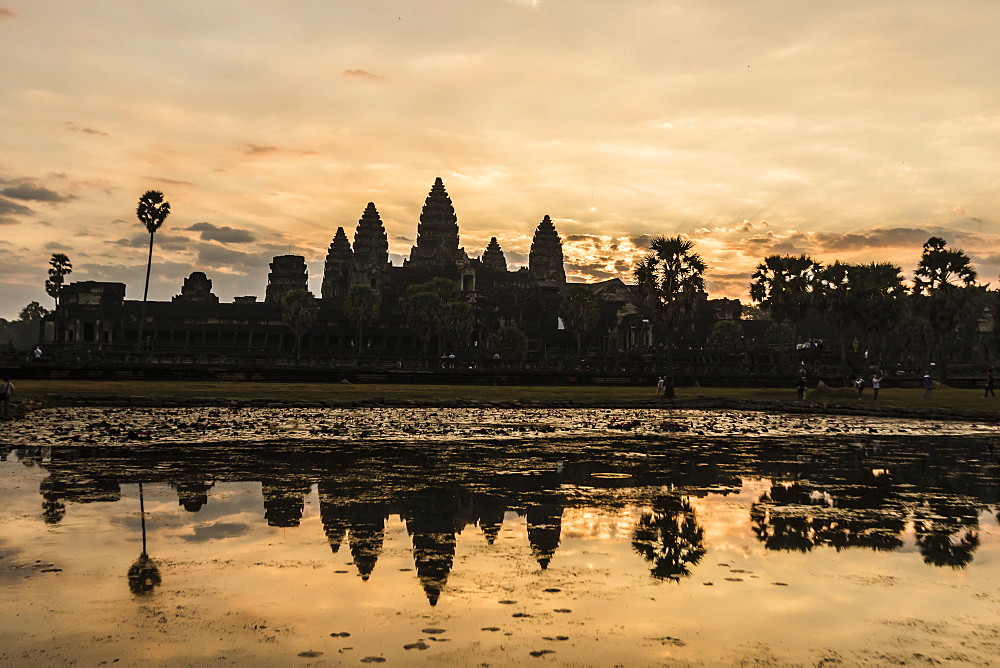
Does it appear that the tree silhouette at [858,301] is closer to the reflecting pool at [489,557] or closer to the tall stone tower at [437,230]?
the reflecting pool at [489,557]

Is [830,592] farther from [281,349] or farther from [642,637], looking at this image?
[281,349]

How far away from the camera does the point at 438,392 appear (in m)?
46.3

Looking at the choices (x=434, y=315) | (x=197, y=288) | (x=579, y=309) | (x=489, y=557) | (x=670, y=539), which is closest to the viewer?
(x=489, y=557)

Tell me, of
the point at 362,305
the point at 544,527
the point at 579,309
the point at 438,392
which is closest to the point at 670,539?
the point at 544,527

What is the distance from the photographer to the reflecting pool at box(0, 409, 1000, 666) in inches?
281

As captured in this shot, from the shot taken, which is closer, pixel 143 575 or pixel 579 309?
pixel 143 575

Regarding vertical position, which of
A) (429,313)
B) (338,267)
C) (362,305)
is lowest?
(429,313)

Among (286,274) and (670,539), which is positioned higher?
(286,274)

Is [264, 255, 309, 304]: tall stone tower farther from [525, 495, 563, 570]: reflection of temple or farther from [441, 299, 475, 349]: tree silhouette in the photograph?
[525, 495, 563, 570]: reflection of temple

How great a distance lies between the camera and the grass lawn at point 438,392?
40.5 m

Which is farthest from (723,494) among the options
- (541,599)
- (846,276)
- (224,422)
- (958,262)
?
(958,262)

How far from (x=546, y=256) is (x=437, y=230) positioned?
24.6 m

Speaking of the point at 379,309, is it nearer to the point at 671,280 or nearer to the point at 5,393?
the point at 671,280

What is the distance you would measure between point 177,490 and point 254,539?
4.26 metres
